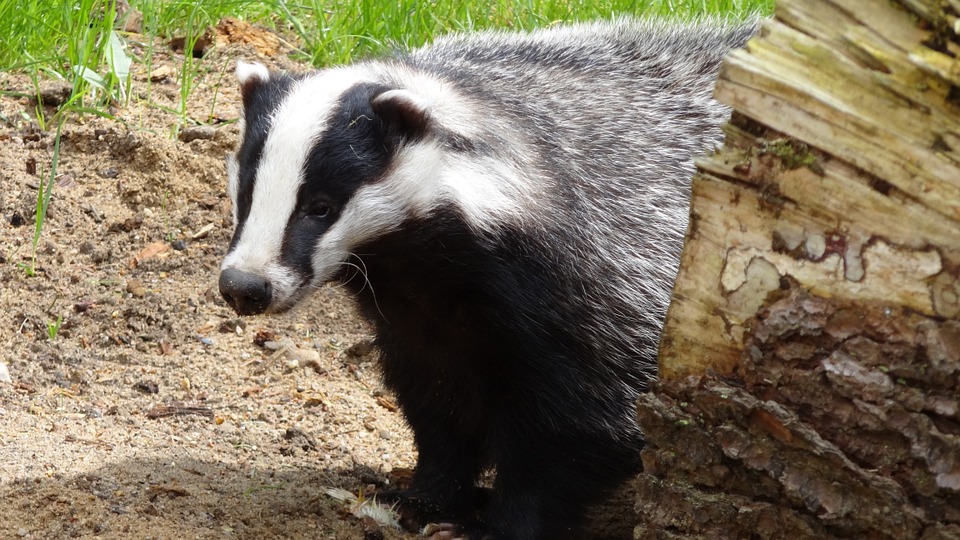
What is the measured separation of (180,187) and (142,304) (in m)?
0.68

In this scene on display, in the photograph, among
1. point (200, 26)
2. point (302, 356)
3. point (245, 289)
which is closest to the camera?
point (245, 289)

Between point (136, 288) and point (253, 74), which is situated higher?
point (253, 74)

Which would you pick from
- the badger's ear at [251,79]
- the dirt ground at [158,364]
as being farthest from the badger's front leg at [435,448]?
the badger's ear at [251,79]

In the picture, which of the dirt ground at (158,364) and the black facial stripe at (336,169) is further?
the dirt ground at (158,364)

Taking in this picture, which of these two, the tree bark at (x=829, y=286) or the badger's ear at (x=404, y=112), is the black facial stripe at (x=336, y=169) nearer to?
the badger's ear at (x=404, y=112)

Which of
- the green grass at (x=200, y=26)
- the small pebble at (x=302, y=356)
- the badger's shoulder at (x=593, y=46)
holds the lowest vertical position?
the small pebble at (x=302, y=356)

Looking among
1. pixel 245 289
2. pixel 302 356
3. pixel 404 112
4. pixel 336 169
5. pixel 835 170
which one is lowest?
pixel 302 356

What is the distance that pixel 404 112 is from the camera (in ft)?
10.7

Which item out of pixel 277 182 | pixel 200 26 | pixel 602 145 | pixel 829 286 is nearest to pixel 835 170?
pixel 829 286

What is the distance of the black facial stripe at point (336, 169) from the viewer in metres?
3.17

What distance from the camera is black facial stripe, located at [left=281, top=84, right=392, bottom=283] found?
317cm

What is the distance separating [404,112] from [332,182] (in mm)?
297

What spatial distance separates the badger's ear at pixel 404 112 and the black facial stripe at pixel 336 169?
1.1 inches

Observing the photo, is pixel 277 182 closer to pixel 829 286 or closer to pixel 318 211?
pixel 318 211
